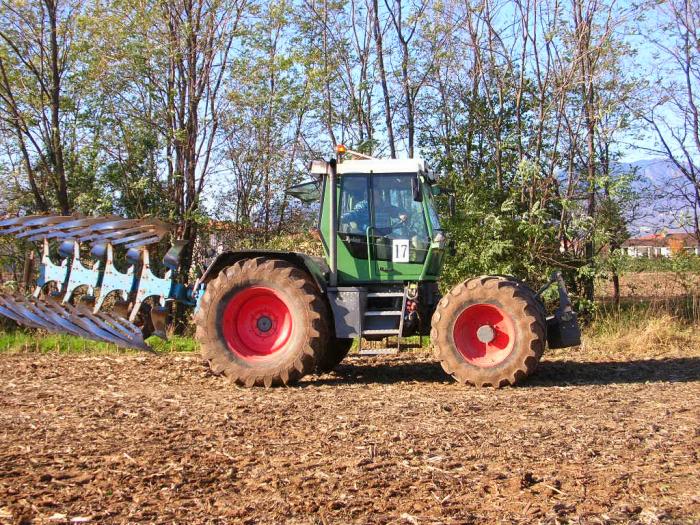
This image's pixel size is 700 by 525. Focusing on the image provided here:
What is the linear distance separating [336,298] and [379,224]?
0.94 m

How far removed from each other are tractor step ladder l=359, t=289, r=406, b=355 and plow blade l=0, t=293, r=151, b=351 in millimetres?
2609

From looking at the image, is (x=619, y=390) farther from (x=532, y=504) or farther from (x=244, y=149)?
(x=244, y=149)

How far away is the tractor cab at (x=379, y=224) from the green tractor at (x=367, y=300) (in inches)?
0.4

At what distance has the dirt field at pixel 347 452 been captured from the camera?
3.77m

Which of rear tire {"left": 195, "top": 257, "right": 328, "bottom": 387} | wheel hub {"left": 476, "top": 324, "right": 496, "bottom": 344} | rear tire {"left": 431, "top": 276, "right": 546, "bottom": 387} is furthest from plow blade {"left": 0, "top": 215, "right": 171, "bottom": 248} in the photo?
wheel hub {"left": 476, "top": 324, "right": 496, "bottom": 344}

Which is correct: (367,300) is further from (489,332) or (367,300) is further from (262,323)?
(489,332)

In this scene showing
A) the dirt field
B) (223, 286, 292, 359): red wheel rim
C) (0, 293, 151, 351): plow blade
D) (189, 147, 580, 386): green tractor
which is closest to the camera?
the dirt field

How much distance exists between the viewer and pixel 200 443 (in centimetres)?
511

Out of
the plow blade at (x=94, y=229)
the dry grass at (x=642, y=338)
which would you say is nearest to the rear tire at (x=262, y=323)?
Answer: the plow blade at (x=94, y=229)

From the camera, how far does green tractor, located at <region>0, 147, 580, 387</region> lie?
7586 millimetres

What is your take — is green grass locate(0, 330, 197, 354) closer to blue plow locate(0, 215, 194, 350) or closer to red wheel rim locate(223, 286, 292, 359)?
blue plow locate(0, 215, 194, 350)

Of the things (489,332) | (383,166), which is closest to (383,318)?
(489,332)

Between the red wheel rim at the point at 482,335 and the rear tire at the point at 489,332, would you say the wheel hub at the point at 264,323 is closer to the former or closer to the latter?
the rear tire at the point at 489,332

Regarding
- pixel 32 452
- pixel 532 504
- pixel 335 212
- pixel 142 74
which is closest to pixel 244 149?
pixel 142 74
